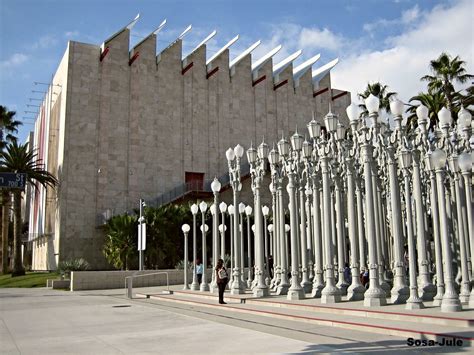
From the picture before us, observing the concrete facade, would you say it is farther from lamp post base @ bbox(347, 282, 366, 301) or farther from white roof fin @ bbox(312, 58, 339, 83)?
lamp post base @ bbox(347, 282, 366, 301)

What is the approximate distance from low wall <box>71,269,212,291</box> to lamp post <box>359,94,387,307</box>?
18.1 m

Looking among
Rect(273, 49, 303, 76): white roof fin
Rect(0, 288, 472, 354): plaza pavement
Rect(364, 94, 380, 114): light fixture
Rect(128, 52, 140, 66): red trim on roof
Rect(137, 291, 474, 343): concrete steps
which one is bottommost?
Rect(0, 288, 472, 354): plaza pavement

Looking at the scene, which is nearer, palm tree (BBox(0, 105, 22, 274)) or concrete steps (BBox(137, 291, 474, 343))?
concrete steps (BBox(137, 291, 474, 343))

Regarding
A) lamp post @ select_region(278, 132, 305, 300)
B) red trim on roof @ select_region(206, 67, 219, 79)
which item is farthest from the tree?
red trim on roof @ select_region(206, 67, 219, 79)

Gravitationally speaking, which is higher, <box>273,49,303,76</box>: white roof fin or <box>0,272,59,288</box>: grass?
<box>273,49,303,76</box>: white roof fin

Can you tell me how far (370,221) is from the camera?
517 inches

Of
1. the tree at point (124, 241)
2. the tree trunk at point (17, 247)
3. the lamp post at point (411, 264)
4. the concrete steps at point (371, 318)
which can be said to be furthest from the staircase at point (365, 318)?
the tree trunk at point (17, 247)

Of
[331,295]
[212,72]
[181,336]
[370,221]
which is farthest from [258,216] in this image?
[212,72]

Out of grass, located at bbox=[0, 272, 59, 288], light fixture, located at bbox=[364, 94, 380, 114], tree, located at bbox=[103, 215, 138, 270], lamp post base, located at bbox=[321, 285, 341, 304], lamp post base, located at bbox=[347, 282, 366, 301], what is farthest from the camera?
tree, located at bbox=[103, 215, 138, 270]

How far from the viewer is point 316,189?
17.9 metres

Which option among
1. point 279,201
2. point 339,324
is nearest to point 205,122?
point 279,201

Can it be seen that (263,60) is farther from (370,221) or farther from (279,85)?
(370,221)

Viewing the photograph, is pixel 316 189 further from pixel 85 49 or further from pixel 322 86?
pixel 322 86

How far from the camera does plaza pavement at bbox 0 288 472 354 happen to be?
7.89m
